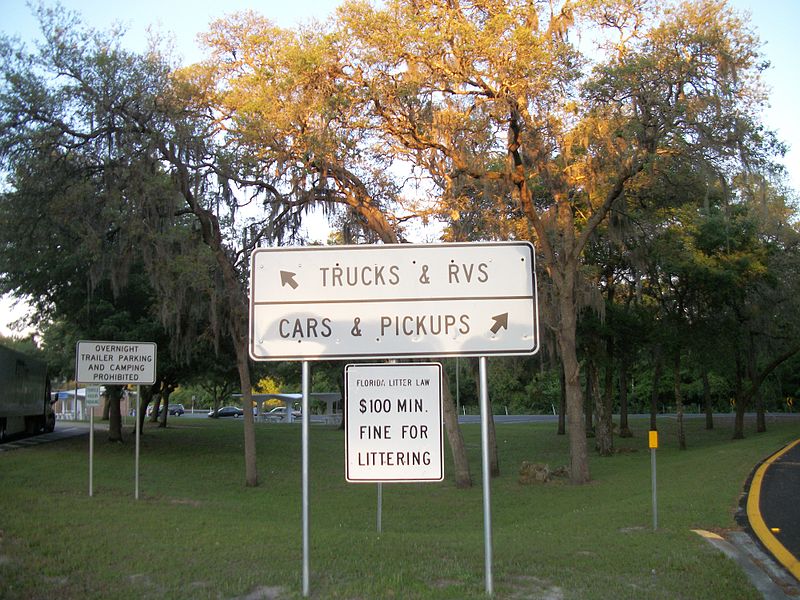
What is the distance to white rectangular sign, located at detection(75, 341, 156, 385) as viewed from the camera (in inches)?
564

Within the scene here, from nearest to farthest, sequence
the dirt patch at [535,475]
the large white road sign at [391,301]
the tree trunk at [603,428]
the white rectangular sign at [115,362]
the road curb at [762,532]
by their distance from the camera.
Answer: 1. the large white road sign at [391,301]
2. the road curb at [762,532]
3. the white rectangular sign at [115,362]
4. the dirt patch at [535,475]
5. the tree trunk at [603,428]

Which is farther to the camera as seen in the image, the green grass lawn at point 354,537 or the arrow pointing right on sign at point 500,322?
the green grass lawn at point 354,537

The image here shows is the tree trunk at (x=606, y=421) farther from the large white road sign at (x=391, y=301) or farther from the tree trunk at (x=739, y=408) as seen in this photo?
the large white road sign at (x=391, y=301)

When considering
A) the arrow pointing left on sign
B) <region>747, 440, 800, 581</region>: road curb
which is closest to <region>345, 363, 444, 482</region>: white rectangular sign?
the arrow pointing left on sign

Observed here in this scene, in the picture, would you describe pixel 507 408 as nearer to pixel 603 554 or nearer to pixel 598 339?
pixel 598 339

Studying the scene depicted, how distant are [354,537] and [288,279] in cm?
427

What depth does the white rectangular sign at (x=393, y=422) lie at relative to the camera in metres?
6.34

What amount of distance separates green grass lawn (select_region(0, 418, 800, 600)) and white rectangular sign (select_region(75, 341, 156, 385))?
226cm

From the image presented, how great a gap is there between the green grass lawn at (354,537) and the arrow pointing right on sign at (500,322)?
2.21 metres

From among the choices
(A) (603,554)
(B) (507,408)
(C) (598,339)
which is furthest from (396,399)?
(B) (507,408)

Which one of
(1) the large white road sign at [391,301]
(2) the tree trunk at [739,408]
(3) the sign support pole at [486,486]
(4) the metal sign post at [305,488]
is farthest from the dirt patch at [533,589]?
(2) the tree trunk at [739,408]

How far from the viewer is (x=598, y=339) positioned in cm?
2912

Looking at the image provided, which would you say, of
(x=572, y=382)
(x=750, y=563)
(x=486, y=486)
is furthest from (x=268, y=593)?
(x=572, y=382)

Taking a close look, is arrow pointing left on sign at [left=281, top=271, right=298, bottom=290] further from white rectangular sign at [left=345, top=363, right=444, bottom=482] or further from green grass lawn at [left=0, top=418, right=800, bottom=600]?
green grass lawn at [left=0, top=418, right=800, bottom=600]
